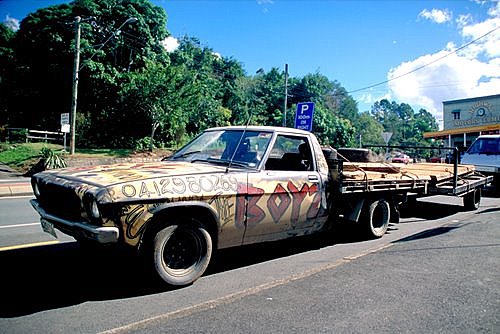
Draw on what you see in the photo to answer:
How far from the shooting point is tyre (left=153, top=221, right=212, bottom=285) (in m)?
3.56

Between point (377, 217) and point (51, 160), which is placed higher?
point (51, 160)

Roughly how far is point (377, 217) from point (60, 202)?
16.1 ft

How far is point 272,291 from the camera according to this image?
367 centimetres

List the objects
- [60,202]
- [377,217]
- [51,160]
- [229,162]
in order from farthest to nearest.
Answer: [51,160]
[377,217]
[229,162]
[60,202]

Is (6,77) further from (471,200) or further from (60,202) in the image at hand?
(471,200)

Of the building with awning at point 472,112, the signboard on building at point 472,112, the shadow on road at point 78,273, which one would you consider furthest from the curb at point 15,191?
the signboard on building at point 472,112

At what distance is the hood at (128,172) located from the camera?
3.46m

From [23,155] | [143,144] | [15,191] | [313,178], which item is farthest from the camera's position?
[143,144]

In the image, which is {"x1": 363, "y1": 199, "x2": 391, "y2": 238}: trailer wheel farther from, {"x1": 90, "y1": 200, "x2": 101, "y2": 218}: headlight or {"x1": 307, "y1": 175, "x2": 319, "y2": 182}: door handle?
{"x1": 90, "y1": 200, "x2": 101, "y2": 218}: headlight

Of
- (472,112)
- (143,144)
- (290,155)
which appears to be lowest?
(290,155)

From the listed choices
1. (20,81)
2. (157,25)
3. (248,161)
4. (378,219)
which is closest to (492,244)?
(378,219)

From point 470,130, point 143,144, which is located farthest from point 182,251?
point 470,130

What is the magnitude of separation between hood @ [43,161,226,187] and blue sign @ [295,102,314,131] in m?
11.3

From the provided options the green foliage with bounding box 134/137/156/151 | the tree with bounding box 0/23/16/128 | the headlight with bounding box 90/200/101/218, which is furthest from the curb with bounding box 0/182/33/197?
the tree with bounding box 0/23/16/128
